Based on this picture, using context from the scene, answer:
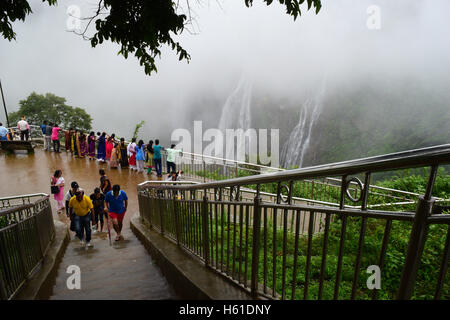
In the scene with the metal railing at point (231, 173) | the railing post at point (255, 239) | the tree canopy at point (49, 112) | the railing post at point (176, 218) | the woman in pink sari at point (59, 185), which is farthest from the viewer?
the tree canopy at point (49, 112)

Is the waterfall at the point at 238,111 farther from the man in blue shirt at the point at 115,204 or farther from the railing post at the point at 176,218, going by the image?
the railing post at the point at 176,218

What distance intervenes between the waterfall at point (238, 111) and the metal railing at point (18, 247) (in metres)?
39.3

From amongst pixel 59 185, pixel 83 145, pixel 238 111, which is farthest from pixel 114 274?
pixel 238 111

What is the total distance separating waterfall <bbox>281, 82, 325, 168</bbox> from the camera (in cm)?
3481

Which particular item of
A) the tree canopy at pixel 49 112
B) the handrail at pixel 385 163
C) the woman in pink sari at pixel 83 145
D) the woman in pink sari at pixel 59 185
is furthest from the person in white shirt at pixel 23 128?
the tree canopy at pixel 49 112

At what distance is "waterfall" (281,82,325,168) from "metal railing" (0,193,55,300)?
104 feet

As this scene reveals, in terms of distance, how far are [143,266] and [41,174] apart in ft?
35.0

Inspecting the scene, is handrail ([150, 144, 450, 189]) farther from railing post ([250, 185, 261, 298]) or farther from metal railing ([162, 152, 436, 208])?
metal railing ([162, 152, 436, 208])

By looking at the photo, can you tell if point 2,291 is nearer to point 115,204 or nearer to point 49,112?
point 115,204

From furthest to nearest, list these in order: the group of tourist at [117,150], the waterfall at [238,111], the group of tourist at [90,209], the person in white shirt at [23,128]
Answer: the waterfall at [238,111], the person in white shirt at [23,128], the group of tourist at [117,150], the group of tourist at [90,209]

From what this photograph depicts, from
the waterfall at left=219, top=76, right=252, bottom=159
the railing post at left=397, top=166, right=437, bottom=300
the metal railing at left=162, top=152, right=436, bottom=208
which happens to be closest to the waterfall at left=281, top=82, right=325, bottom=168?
the waterfall at left=219, top=76, right=252, bottom=159

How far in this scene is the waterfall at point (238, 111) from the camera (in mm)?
45719
